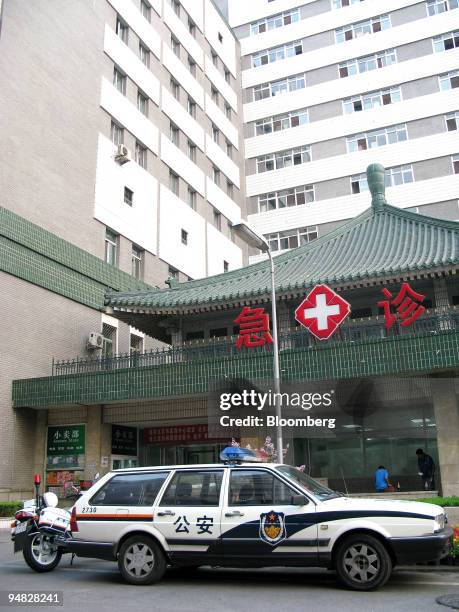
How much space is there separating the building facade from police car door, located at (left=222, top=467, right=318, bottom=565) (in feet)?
45.7

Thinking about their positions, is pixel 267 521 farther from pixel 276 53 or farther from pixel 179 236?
pixel 276 53

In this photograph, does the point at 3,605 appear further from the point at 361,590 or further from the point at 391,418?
the point at 391,418

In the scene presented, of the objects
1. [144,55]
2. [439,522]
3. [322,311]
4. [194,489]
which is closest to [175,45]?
[144,55]

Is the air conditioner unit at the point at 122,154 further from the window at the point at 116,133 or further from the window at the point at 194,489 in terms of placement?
the window at the point at 194,489

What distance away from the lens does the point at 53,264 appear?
22.0m

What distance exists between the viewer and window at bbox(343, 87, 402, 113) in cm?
3719

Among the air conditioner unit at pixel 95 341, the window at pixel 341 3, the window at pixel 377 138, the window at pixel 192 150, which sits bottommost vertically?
the air conditioner unit at pixel 95 341

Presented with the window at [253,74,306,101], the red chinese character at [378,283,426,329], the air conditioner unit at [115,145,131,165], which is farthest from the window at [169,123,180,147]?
the red chinese character at [378,283,426,329]

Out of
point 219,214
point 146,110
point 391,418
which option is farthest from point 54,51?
point 391,418

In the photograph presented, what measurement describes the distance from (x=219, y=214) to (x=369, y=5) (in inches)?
662

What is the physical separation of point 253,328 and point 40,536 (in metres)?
10.8

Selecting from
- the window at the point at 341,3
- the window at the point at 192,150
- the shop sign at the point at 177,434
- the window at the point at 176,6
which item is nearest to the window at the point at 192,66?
the window at the point at 176,6

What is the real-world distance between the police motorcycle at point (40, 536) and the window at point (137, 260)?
18.7 metres

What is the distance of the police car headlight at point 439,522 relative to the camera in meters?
7.12
